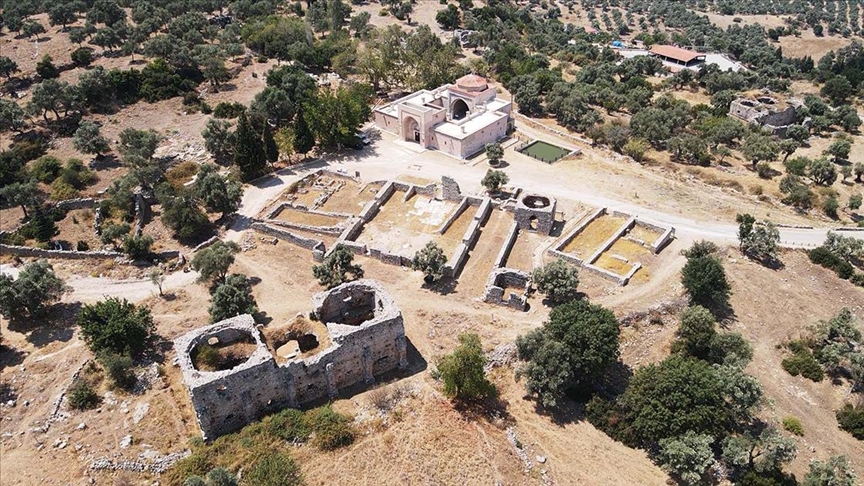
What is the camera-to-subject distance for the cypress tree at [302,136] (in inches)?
2936

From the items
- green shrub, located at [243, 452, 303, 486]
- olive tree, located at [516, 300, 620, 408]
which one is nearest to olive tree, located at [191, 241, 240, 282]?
green shrub, located at [243, 452, 303, 486]

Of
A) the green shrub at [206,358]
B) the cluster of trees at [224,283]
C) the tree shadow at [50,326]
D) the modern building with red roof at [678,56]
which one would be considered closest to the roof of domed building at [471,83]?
the cluster of trees at [224,283]

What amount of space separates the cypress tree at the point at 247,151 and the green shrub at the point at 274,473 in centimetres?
4364

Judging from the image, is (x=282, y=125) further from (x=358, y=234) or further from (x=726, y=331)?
(x=726, y=331)

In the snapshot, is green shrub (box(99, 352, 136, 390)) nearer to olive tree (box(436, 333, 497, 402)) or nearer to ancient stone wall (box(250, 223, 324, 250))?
ancient stone wall (box(250, 223, 324, 250))

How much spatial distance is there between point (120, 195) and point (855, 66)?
513 feet

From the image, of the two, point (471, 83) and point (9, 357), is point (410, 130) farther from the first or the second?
point (9, 357)

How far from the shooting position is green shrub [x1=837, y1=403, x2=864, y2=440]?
4122cm

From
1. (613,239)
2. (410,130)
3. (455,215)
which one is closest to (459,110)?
(410,130)

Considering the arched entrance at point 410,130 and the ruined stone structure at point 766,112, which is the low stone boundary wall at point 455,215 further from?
the ruined stone structure at point 766,112

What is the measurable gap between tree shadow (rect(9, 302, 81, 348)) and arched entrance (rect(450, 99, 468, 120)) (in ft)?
191

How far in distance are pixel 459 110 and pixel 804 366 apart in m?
59.5

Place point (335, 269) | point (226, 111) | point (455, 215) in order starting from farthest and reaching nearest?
point (226, 111)
point (455, 215)
point (335, 269)

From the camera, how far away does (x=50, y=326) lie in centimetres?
4819
